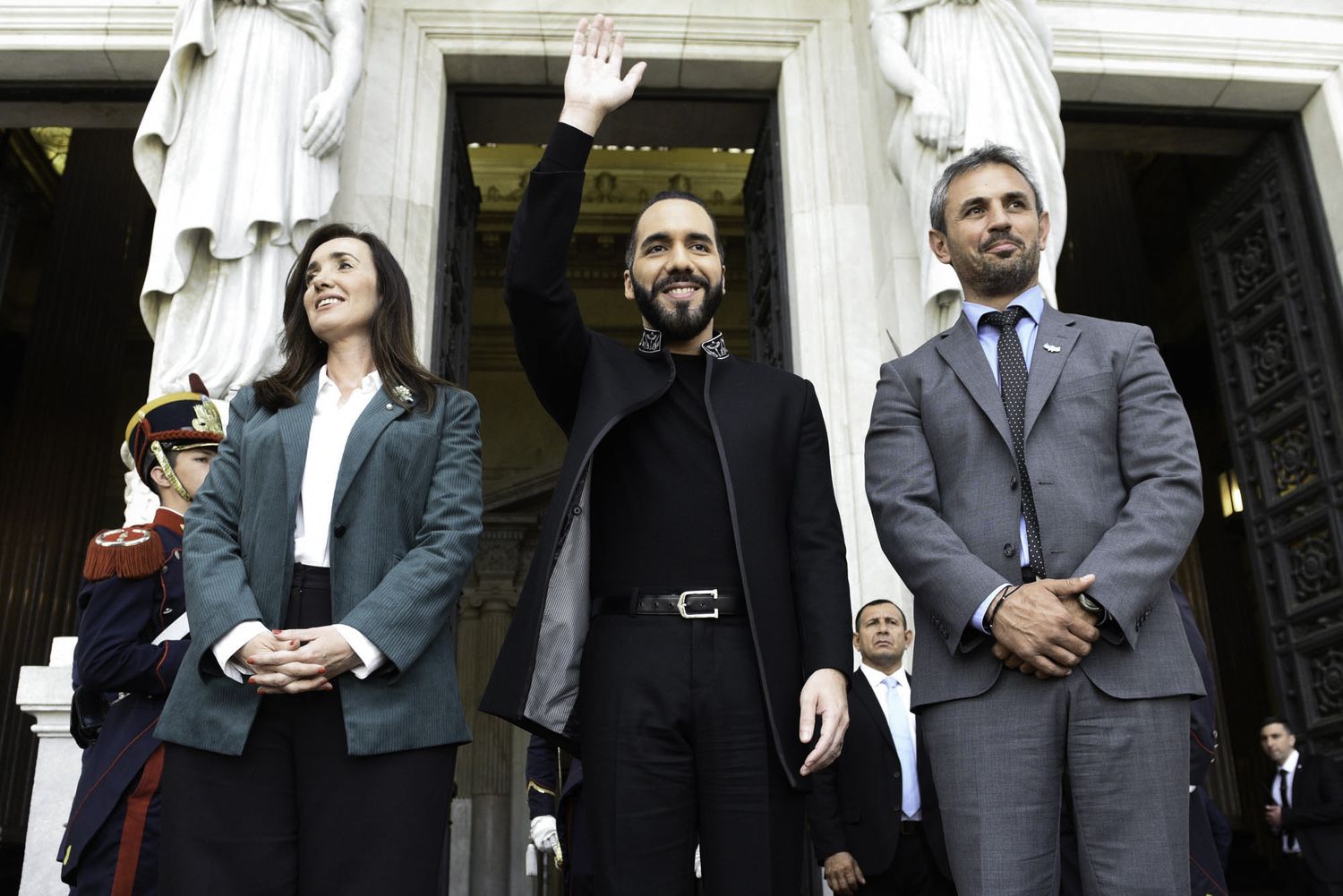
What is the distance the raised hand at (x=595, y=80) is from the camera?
2557 millimetres

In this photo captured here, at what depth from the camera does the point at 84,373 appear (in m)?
12.2

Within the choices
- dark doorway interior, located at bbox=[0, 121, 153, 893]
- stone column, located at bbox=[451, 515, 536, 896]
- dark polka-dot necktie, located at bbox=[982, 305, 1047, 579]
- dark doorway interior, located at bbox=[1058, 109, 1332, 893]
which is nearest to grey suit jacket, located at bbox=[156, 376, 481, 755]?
dark polka-dot necktie, located at bbox=[982, 305, 1047, 579]

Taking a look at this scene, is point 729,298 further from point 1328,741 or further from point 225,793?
point 225,793

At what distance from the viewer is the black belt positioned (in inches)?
95.7

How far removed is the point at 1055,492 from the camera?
8.13ft

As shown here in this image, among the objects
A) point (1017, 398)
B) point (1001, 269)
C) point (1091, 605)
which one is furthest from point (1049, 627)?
point (1001, 269)

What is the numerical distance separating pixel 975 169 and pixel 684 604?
4.43ft

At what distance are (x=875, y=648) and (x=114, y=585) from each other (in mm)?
3035

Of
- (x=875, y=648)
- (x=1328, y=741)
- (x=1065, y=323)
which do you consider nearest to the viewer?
(x=1065, y=323)

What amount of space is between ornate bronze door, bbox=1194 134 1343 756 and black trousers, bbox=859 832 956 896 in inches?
144

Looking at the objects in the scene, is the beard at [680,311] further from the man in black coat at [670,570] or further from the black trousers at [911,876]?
the black trousers at [911,876]

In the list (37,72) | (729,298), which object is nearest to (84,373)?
(37,72)

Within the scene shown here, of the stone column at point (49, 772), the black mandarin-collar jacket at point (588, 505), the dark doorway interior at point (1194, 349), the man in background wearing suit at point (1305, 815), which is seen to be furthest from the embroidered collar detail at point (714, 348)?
the dark doorway interior at point (1194, 349)

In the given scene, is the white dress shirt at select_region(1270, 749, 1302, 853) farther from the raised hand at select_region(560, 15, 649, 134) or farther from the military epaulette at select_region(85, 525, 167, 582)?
the military epaulette at select_region(85, 525, 167, 582)
